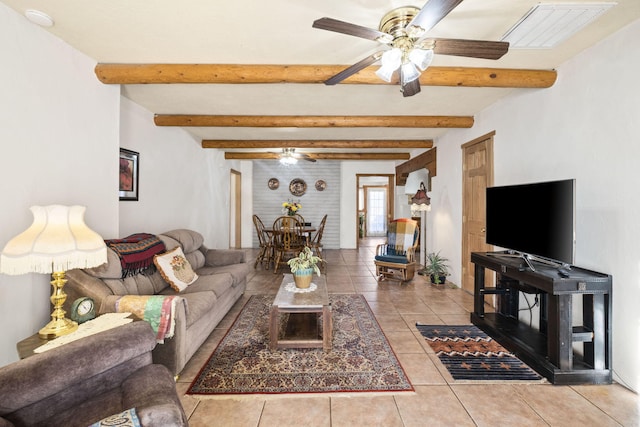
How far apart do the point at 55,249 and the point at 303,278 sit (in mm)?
1831

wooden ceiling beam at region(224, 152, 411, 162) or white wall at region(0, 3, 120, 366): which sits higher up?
wooden ceiling beam at region(224, 152, 411, 162)

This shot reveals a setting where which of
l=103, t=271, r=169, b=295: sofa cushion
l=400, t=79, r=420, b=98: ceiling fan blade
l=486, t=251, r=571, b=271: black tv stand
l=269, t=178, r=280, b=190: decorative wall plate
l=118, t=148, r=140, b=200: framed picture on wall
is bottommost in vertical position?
l=103, t=271, r=169, b=295: sofa cushion

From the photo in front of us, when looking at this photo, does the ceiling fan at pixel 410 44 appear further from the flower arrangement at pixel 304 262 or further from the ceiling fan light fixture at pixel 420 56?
the flower arrangement at pixel 304 262

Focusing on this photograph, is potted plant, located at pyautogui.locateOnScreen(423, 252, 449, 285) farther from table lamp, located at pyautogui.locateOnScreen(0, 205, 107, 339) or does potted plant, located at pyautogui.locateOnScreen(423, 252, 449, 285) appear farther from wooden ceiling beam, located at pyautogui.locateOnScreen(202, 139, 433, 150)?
table lamp, located at pyautogui.locateOnScreen(0, 205, 107, 339)

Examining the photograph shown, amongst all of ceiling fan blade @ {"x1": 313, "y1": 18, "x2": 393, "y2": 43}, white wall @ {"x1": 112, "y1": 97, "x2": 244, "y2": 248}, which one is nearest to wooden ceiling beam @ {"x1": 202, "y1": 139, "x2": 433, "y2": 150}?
white wall @ {"x1": 112, "y1": 97, "x2": 244, "y2": 248}

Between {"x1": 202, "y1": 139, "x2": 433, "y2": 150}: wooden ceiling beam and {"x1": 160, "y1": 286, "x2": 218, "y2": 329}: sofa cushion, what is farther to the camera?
{"x1": 202, "y1": 139, "x2": 433, "y2": 150}: wooden ceiling beam

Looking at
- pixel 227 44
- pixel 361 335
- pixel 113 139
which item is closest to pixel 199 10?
pixel 227 44

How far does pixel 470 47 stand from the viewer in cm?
174

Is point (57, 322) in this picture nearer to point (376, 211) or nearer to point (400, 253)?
point (400, 253)

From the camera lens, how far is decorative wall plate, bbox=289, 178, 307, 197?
330 inches

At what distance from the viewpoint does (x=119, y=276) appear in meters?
2.42

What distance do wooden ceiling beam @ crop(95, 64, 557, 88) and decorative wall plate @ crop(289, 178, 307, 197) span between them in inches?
227

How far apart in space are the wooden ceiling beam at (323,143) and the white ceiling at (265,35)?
2092mm

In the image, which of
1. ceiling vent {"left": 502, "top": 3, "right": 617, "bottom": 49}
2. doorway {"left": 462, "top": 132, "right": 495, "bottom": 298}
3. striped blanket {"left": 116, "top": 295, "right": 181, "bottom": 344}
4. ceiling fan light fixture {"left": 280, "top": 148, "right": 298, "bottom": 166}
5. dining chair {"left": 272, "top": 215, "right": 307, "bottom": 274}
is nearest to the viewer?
ceiling vent {"left": 502, "top": 3, "right": 617, "bottom": 49}
